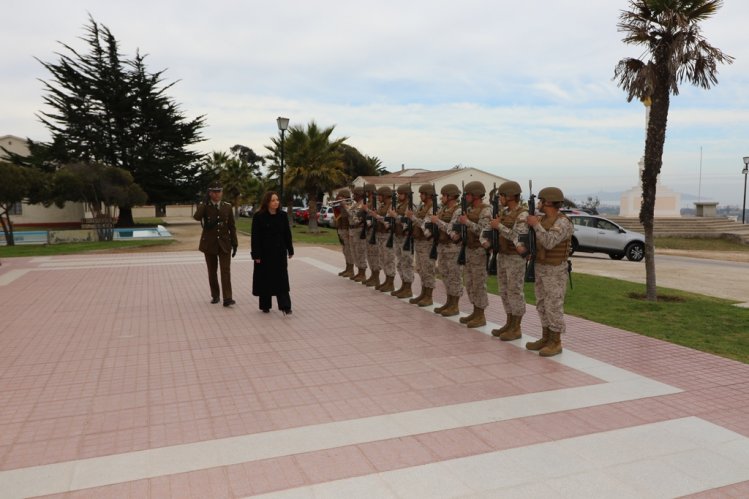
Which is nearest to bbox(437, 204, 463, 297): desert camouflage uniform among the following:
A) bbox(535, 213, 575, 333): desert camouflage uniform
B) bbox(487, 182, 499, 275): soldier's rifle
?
bbox(487, 182, 499, 275): soldier's rifle

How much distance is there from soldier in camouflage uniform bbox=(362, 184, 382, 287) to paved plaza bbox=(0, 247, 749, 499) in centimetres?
261

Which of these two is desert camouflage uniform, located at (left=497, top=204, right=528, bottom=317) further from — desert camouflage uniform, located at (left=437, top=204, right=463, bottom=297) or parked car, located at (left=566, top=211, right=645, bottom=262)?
parked car, located at (left=566, top=211, right=645, bottom=262)

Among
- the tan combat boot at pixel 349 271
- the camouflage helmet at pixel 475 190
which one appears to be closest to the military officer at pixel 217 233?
the tan combat boot at pixel 349 271

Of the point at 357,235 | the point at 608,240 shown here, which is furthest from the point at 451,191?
the point at 608,240

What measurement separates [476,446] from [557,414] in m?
0.96

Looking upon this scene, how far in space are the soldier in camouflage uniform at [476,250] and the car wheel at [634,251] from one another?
13020 millimetres

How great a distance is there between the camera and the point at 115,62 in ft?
124

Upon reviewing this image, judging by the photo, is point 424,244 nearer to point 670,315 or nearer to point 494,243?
point 494,243

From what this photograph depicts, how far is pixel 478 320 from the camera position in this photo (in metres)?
7.44

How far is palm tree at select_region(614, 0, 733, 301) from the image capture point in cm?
878

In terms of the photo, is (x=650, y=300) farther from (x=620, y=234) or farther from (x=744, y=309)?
(x=620, y=234)

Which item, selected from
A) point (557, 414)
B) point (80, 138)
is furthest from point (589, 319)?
point (80, 138)

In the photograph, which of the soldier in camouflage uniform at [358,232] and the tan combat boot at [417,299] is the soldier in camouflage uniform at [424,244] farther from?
the soldier in camouflage uniform at [358,232]

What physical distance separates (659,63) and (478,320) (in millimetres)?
5503
